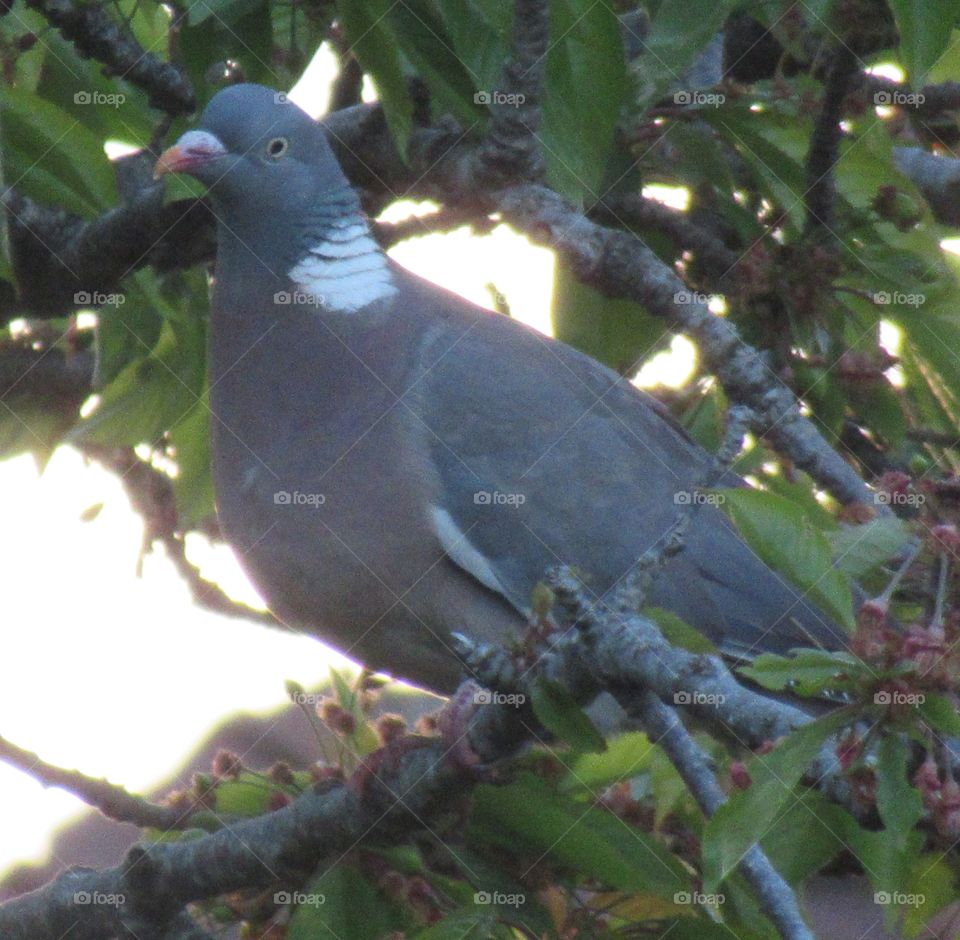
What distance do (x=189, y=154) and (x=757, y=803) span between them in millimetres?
1950

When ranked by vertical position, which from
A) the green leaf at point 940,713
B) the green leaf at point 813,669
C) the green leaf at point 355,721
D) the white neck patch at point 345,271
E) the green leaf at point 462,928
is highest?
the white neck patch at point 345,271

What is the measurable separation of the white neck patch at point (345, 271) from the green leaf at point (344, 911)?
4.61 ft

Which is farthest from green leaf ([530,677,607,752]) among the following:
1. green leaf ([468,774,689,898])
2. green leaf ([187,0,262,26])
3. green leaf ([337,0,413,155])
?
green leaf ([187,0,262,26])

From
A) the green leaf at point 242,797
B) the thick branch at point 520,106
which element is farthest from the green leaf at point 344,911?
the thick branch at point 520,106

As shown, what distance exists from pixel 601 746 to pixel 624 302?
1.35 metres

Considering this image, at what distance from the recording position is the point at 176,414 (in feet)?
11.2

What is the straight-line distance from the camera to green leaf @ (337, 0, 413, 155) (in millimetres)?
2297

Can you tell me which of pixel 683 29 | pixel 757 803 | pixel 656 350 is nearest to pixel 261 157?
pixel 656 350

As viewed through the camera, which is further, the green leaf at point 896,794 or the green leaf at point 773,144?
the green leaf at point 773,144

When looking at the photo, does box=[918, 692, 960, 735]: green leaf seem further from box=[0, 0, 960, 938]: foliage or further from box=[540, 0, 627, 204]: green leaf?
box=[540, 0, 627, 204]: green leaf

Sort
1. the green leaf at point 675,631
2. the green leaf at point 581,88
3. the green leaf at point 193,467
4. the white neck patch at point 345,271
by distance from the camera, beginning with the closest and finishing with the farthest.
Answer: the green leaf at point 675,631, the green leaf at point 581,88, the white neck patch at point 345,271, the green leaf at point 193,467

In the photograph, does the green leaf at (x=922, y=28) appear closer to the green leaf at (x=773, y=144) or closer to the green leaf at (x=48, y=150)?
the green leaf at (x=773, y=144)

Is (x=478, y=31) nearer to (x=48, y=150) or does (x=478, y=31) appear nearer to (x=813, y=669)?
(x=48, y=150)

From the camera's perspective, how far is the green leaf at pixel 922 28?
6.63ft
